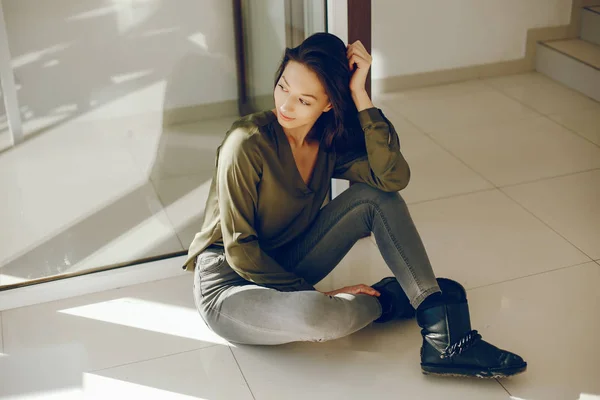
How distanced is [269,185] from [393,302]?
0.47 m

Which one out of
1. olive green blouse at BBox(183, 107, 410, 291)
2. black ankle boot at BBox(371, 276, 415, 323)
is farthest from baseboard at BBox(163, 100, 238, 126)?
black ankle boot at BBox(371, 276, 415, 323)

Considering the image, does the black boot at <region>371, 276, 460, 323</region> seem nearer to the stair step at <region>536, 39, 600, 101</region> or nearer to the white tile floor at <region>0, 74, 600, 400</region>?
the white tile floor at <region>0, 74, 600, 400</region>

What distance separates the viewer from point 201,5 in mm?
2133

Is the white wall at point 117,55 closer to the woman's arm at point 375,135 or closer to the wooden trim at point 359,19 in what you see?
the wooden trim at point 359,19

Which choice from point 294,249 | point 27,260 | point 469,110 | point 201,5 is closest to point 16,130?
point 27,260

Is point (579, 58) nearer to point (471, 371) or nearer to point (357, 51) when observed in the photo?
point (357, 51)

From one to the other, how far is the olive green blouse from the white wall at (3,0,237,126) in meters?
0.32

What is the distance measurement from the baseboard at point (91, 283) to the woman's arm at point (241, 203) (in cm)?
49

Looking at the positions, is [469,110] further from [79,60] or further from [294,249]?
[79,60]

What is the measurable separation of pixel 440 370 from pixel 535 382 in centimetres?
22

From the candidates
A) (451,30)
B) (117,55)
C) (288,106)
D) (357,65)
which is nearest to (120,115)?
(117,55)

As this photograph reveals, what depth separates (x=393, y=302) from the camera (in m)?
2.11

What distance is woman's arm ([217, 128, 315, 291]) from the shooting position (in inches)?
73.8

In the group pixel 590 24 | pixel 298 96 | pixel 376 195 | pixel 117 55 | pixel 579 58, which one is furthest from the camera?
pixel 590 24
